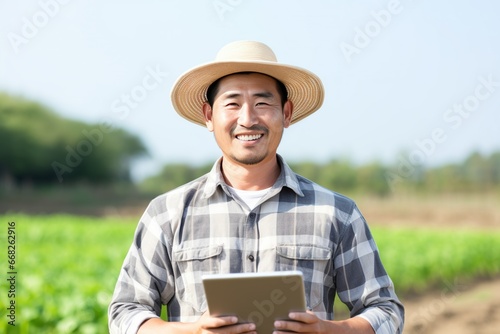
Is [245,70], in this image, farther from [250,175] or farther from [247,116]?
[250,175]

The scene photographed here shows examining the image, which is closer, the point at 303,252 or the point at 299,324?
the point at 299,324

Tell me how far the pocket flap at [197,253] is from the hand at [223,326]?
1.13 feet

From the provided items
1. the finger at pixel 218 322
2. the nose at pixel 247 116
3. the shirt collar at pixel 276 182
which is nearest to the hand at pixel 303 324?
the finger at pixel 218 322

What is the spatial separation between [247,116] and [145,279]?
0.65m

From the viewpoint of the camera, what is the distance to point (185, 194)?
7.84 ft

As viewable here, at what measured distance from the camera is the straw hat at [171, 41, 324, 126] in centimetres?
232

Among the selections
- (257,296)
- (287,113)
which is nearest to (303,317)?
(257,296)

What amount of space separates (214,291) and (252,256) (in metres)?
0.40

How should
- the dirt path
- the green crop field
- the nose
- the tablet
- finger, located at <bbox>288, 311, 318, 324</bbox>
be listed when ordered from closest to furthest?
the tablet < finger, located at <bbox>288, 311, 318, 324</bbox> < the nose < the green crop field < the dirt path

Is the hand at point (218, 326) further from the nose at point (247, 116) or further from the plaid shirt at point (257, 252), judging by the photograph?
the nose at point (247, 116)

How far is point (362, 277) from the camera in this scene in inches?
89.9

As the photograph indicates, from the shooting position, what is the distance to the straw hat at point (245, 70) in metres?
2.32

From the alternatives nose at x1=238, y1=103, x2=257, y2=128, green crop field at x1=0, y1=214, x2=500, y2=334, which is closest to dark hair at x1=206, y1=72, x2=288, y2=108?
nose at x1=238, y1=103, x2=257, y2=128

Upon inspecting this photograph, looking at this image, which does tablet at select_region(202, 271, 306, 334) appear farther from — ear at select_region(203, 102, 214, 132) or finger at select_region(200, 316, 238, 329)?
ear at select_region(203, 102, 214, 132)
